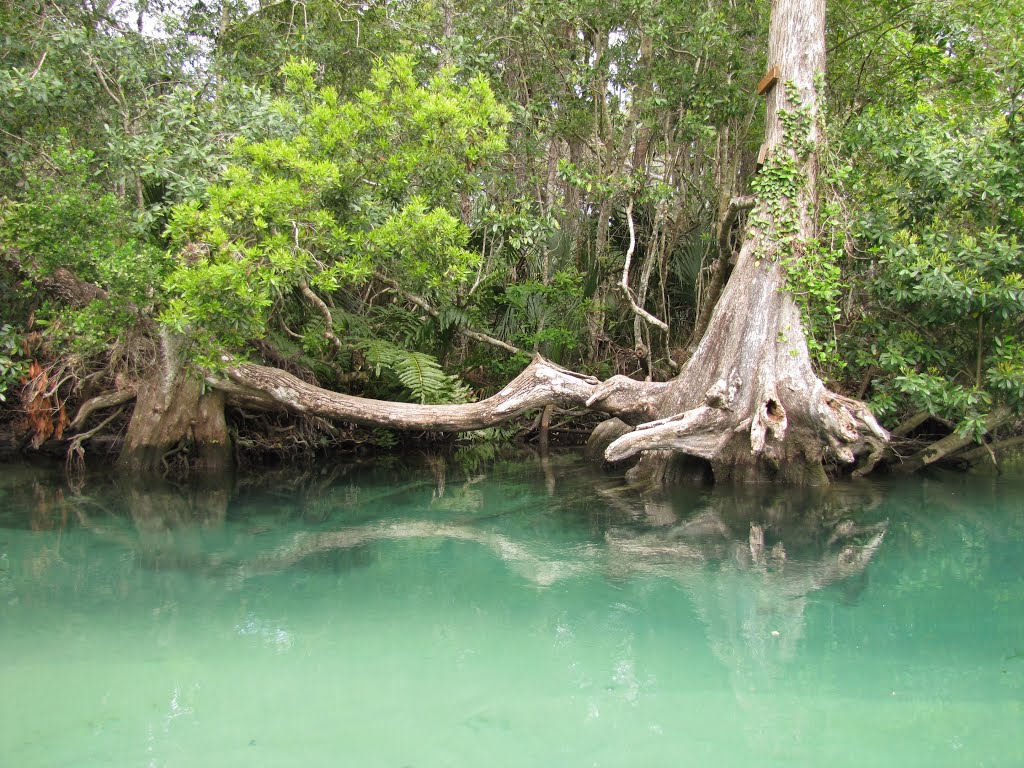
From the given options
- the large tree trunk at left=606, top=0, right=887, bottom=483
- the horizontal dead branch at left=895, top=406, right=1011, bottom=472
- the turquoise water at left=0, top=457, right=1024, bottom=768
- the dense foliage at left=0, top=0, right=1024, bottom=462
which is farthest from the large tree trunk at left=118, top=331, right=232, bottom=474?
the horizontal dead branch at left=895, top=406, right=1011, bottom=472

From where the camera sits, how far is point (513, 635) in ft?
14.6

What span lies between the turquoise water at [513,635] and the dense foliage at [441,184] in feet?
6.31

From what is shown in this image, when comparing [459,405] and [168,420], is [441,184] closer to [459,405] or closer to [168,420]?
[459,405]

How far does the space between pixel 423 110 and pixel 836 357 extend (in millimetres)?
4665

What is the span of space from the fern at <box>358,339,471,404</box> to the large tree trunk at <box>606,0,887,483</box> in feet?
8.89

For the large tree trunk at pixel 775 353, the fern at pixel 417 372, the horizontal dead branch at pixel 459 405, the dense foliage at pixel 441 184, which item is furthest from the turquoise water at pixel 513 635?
the fern at pixel 417 372

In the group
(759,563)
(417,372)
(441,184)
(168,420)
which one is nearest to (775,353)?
(759,563)

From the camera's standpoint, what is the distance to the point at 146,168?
7352 millimetres

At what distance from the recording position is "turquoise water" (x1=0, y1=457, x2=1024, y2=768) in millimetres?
3316

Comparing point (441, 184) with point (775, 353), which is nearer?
point (775, 353)

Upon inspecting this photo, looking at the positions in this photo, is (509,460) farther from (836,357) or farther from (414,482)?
(836,357)

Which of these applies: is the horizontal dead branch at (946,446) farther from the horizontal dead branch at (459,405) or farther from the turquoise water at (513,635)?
the horizontal dead branch at (459,405)

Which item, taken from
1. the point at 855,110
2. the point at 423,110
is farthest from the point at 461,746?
the point at 855,110

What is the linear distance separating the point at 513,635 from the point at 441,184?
5.29 meters
